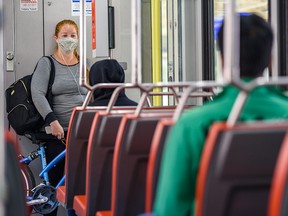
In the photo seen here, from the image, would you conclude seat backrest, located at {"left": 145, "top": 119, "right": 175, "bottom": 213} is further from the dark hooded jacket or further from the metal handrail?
the dark hooded jacket

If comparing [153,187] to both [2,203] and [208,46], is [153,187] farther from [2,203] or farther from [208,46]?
[208,46]

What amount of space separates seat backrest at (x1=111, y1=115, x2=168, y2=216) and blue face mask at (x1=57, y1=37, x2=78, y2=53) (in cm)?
345

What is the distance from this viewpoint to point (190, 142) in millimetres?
2418

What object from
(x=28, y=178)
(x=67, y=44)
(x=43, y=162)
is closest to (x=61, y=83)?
(x=67, y=44)

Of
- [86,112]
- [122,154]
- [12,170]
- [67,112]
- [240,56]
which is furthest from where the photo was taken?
[67,112]

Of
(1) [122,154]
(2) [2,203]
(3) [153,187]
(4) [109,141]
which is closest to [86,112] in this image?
(4) [109,141]

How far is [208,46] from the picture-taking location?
6.14 m

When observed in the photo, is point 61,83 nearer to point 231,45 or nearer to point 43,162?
point 43,162

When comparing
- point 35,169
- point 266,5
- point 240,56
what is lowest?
point 35,169

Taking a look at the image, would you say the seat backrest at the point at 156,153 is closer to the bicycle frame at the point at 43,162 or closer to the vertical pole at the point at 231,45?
the vertical pole at the point at 231,45

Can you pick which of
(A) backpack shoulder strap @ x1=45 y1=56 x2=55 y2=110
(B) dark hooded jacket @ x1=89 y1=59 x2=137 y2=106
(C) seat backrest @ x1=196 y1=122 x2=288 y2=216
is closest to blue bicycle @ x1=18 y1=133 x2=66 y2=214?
(A) backpack shoulder strap @ x1=45 y1=56 x2=55 y2=110

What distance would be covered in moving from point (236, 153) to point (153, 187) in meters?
0.72

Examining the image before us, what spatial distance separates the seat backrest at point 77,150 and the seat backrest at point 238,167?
7.12 feet

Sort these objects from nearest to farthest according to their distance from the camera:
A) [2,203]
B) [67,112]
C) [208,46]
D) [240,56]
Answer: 1. [2,203]
2. [240,56]
3. [208,46]
4. [67,112]
